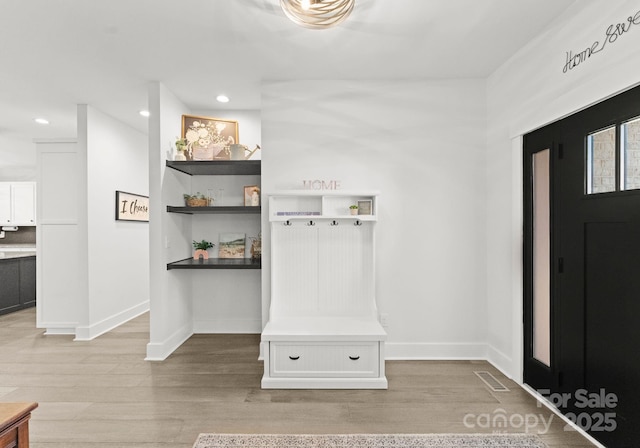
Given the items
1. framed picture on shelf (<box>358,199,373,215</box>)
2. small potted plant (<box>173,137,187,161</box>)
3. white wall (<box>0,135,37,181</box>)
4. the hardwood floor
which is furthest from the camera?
white wall (<box>0,135,37,181</box>)

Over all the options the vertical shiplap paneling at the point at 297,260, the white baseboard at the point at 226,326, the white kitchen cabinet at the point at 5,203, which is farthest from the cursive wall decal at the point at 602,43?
the white kitchen cabinet at the point at 5,203

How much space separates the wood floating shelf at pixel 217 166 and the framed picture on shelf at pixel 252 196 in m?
0.18

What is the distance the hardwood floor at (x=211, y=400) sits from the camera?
2.26m

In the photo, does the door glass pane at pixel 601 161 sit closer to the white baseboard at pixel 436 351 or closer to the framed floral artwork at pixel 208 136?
the white baseboard at pixel 436 351

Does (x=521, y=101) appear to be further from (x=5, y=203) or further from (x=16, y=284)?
(x=5, y=203)

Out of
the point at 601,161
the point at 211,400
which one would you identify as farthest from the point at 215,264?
the point at 601,161

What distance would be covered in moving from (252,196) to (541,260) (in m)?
2.66

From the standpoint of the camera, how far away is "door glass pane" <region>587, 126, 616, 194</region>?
2.04 m

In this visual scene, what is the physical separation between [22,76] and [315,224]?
9.94 ft

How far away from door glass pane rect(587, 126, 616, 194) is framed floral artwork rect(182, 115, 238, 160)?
3101 mm

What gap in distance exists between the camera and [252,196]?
3787 millimetres

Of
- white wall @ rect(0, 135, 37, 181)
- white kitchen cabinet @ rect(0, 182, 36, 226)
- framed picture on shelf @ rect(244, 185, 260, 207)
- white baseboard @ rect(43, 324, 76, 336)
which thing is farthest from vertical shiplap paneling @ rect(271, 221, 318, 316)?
white kitchen cabinet @ rect(0, 182, 36, 226)

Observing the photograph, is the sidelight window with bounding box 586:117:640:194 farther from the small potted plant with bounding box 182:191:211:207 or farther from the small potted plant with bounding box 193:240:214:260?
the small potted plant with bounding box 193:240:214:260

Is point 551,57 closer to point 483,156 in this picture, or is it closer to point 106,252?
point 483,156
